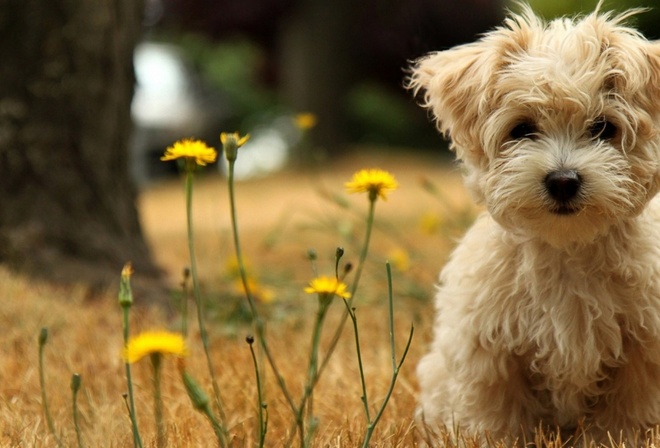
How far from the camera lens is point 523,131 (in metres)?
2.92

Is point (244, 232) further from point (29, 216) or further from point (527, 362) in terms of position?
point (527, 362)

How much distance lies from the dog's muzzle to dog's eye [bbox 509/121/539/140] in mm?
205

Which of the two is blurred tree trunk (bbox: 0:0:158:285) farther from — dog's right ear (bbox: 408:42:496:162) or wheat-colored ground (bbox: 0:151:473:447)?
dog's right ear (bbox: 408:42:496:162)

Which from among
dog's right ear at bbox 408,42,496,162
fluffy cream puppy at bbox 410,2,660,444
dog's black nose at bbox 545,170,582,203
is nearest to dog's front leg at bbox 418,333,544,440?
fluffy cream puppy at bbox 410,2,660,444

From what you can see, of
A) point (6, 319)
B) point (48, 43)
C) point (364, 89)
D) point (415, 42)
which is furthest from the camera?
point (364, 89)

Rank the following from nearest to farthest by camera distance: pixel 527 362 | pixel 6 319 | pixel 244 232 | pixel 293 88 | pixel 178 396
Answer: pixel 527 362, pixel 178 396, pixel 6 319, pixel 244 232, pixel 293 88

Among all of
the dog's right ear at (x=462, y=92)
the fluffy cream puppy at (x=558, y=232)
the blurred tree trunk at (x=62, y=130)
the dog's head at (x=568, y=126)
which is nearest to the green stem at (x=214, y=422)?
the fluffy cream puppy at (x=558, y=232)

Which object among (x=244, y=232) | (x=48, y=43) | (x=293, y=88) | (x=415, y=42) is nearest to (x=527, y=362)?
(x=415, y=42)

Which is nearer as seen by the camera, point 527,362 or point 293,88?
point 527,362

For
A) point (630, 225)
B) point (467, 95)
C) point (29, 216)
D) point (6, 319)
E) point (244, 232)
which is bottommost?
point (244, 232)

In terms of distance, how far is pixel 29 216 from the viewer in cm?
477

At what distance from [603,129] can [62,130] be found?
2.99 meters

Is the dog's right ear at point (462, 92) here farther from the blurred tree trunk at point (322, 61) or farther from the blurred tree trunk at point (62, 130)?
the blurred tree trunk at point (322, 61)

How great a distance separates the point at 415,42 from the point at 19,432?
2.17 meters
